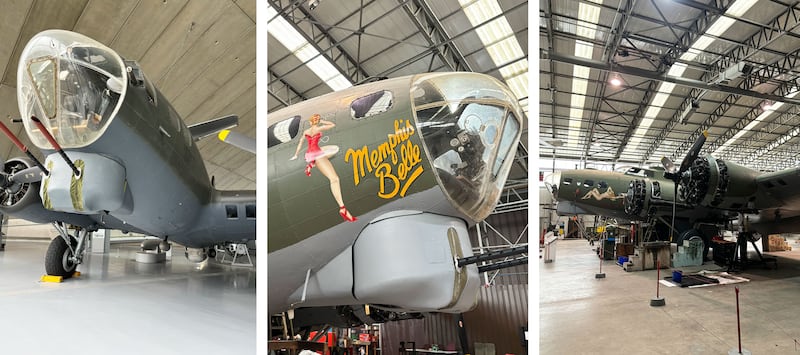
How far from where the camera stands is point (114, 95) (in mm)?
3600

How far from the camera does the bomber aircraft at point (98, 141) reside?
130 inches

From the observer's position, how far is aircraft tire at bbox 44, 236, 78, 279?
15.7ft

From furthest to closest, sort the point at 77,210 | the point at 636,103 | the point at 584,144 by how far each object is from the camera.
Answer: the point at 584,144, the point at 636,103, the point at 77,210

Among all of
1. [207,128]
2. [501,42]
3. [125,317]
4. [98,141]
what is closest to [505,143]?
[501,42]

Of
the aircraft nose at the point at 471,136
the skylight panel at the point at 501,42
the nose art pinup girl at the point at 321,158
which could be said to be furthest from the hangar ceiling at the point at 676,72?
the nose art pinup girl at the point at 321,158

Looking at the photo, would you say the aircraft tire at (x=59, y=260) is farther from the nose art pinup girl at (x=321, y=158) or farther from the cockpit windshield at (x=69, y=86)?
the nose art pinup girl at (x=321, y=158)

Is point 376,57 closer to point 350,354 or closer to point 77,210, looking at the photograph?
point 350,354

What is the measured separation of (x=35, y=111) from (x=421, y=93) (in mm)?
4020

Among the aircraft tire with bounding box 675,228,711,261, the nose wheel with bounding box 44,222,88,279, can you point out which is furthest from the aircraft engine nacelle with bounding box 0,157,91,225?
the aircraft tire with bounding box 675,228,711,261

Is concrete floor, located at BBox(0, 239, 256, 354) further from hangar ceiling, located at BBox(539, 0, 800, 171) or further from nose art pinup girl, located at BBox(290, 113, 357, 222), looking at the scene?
hangar ceiling, located at BBox(539, 0, 800, 171)

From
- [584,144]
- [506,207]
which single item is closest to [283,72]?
[506,207]

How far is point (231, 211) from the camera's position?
5566mm

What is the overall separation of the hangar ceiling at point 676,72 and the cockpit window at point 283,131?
434cm

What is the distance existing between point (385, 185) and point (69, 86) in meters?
3.57
